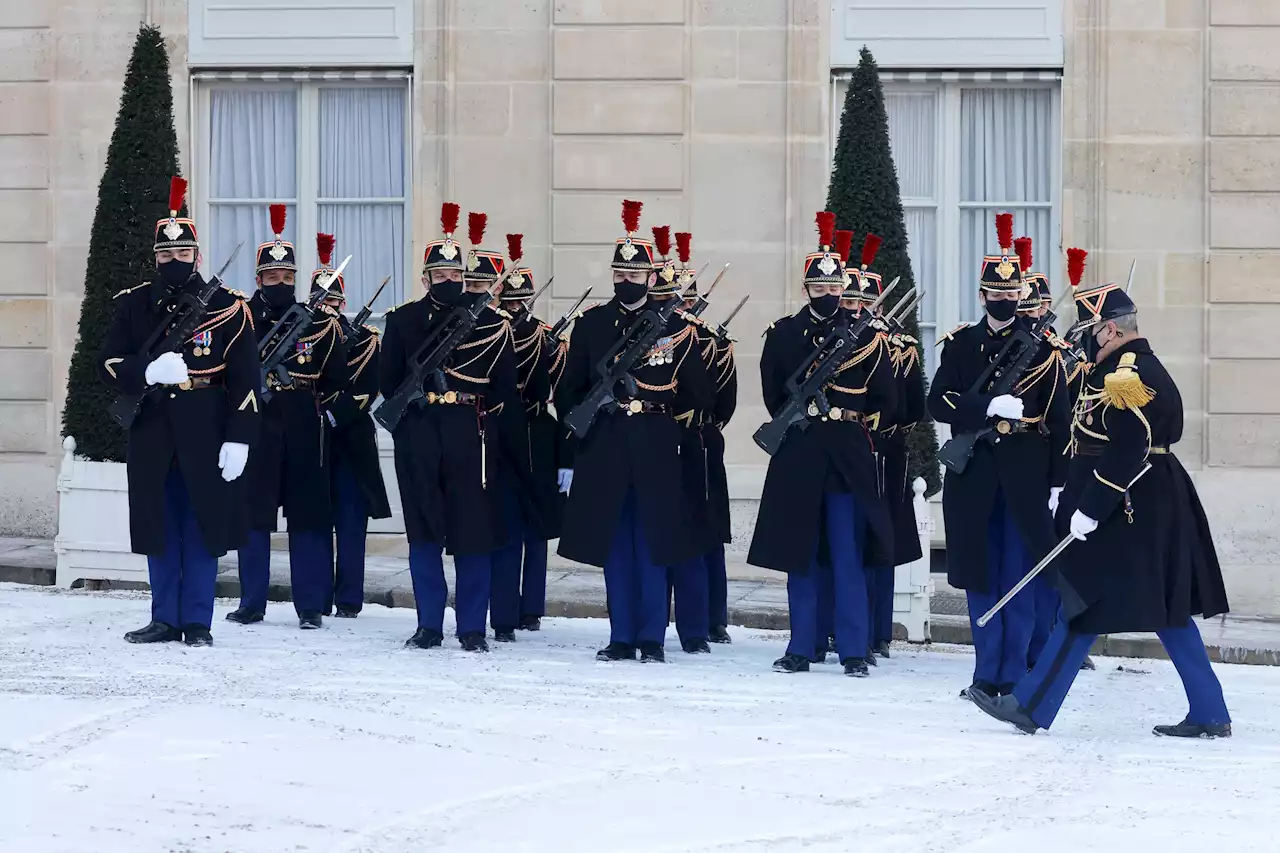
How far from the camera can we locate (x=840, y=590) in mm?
9844

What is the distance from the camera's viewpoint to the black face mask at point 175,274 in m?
10.0

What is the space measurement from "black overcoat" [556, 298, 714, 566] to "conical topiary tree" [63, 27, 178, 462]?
152 inches

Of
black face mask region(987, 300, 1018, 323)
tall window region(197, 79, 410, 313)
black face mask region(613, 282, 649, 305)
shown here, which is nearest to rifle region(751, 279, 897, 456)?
black face mask region(987, 300, 1018, 323)

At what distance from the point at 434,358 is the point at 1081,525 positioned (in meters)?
3.45

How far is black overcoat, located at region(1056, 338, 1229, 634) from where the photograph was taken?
8.19 metres

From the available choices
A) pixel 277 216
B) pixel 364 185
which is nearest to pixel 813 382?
pixel 277 216

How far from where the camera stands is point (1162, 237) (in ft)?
47.7

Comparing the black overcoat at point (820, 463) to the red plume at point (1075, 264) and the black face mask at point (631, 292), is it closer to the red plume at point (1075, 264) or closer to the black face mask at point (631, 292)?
the black face mask at point (631, 292)

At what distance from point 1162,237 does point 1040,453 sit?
550 cm

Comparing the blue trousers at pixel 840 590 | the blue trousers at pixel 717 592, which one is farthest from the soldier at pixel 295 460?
the blue trousers at pixel 840 590

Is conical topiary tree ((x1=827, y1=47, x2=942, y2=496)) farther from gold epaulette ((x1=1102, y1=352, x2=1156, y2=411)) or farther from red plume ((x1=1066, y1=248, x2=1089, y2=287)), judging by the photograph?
gold epaulette ((x1=1102, y1=352, x2=1156, y2=411))

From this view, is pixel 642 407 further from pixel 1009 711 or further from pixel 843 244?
pixel 1009 711

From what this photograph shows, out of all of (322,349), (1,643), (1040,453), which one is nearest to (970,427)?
(1040,453)

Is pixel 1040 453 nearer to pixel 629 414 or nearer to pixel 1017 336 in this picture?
pixel 1017 336
